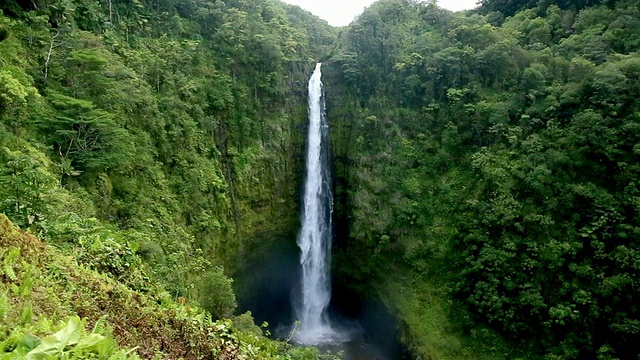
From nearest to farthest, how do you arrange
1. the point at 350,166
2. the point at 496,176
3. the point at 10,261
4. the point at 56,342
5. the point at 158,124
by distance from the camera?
the point at 56,342 → the point at 10,261 → the point at 158,124 → the point at 496,176 → the point at 350,166

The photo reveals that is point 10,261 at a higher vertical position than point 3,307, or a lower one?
lower

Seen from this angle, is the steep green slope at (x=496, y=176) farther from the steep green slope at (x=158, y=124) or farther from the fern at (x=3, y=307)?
the fern at (x=3, y=307)

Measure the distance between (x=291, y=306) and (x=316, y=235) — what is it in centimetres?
391

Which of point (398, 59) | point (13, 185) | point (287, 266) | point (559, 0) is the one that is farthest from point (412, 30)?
point (13, 185)

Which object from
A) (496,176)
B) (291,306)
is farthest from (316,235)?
(496,176)

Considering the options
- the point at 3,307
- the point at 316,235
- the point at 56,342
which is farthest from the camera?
the point at 316,235

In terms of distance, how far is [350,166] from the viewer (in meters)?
20.5

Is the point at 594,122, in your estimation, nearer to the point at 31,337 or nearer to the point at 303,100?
the point at 303,100

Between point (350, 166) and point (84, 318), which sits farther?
point (350, 166)

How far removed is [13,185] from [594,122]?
17841 mm

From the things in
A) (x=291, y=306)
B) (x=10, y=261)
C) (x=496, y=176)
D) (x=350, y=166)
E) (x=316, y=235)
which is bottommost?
(x=291, y=306)

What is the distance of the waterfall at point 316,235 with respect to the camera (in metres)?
19.4

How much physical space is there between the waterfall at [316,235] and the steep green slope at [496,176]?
769 millimetres

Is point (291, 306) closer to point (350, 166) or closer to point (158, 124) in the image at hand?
point (350, 166)
